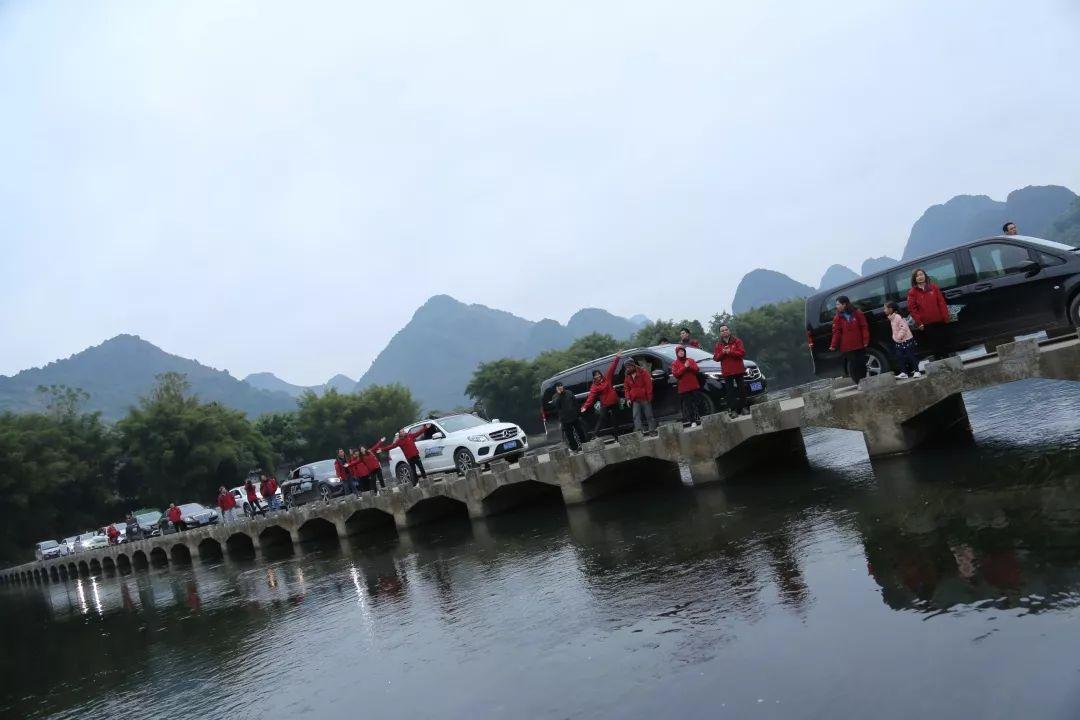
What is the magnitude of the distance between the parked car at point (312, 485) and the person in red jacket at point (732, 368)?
18.1 m

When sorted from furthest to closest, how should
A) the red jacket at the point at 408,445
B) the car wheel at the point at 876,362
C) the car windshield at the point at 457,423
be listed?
the car windshield at the point at 457,423
the red jacket at the point at 408,445
the car wheel at the point at 876,362

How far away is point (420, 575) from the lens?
1291cm

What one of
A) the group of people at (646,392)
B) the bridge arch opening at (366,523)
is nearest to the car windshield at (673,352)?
the group of people at (646,392)

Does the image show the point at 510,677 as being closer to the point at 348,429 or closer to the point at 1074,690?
the point at 1074,690

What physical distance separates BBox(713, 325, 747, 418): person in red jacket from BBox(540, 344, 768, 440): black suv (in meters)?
0.82

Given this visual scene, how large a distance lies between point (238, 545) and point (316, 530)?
6.39 m

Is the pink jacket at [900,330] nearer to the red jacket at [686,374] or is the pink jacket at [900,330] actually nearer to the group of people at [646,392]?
the group of people at [646,392]

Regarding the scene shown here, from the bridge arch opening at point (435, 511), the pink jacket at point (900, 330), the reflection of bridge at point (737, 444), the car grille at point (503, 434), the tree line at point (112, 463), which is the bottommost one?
the bridge arch opening at point (435, 511)

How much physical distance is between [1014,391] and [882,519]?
10.4 meters

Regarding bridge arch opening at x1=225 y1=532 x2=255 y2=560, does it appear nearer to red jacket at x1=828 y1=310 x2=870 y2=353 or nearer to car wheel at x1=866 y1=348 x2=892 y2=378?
car wheel at x1=866 y1=348 x2=892 y2=378

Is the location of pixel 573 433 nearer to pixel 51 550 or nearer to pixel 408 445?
pixel 408 445

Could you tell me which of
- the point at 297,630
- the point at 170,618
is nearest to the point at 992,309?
the point at 297,630

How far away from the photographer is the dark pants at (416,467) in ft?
63.6

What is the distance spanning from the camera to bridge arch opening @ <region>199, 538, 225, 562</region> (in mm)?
31469
